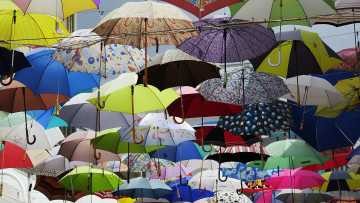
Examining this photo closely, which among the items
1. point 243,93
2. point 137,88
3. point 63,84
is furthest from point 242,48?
point 63,84

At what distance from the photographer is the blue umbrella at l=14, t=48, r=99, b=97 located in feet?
28.5

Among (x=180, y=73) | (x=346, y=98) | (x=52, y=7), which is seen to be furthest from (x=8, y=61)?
(x=346, y=98)

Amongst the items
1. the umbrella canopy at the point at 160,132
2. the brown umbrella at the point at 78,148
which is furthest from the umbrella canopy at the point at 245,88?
the brown umbrella at the point at 78,148

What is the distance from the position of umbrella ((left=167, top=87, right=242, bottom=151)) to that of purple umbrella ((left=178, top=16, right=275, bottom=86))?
216cm

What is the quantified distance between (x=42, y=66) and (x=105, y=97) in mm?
1039

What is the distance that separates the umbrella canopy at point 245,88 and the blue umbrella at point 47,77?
6.39 ft

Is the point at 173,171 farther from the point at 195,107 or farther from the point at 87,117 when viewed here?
the point at 195,107

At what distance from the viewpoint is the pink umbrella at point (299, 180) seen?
Result: 13492 mm

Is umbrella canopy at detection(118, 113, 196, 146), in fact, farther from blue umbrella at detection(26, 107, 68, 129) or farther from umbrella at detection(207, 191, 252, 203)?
umbrella at detection(207, 191, 252, 203)

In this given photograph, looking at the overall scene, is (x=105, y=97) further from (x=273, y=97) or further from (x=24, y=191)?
(x=24, y=191)

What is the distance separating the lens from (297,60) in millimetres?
7934

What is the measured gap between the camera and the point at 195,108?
967 centimetres

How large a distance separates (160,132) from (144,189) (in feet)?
12.2

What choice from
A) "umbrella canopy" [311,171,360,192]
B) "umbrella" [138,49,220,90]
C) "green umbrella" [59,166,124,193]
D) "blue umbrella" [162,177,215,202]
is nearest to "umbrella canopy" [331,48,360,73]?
"umbrella" [138,49,220,90]
